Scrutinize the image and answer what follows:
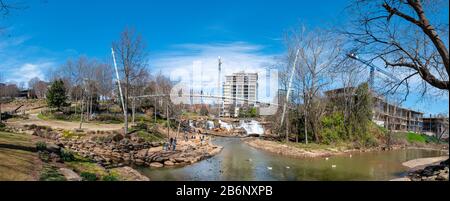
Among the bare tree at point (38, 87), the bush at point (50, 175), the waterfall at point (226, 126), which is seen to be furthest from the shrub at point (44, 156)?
the bare tree at point (38, 87)

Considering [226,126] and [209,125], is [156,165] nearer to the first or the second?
[209,125]

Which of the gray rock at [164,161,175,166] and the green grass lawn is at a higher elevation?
the green grass lawn

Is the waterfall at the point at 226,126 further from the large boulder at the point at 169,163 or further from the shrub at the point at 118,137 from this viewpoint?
the large boulder at the point at 169,163

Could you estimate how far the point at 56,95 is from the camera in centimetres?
3338

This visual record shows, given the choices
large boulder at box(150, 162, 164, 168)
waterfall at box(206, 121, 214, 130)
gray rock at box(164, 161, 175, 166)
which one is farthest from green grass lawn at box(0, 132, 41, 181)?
waterfall at box(206, 121, 214, 130)

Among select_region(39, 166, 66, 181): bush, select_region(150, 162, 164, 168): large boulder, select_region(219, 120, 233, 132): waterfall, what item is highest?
select_region(39, 166, 66, 181): bush

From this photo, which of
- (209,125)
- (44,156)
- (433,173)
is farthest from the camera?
(209,125)

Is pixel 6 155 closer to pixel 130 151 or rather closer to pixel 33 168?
pixel 33 168

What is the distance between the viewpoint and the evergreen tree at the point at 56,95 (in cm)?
3322

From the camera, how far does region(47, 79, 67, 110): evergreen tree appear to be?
33219 mm

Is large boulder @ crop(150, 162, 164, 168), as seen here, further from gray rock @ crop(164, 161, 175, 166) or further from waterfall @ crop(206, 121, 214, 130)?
waterfall @ crop(206, 121, 214, 130)

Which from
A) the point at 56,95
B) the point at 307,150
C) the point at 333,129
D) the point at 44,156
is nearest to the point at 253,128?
the point at 333,129
